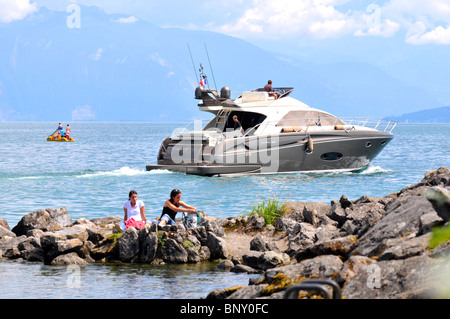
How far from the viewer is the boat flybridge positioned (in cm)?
2612

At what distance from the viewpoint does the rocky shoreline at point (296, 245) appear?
7355mm

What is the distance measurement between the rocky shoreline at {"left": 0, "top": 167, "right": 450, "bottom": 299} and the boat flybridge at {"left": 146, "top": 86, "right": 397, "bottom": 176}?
964 cm

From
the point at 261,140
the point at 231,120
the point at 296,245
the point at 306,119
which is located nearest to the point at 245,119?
the point at 231,120

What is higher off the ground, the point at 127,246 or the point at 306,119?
the point at 306,119

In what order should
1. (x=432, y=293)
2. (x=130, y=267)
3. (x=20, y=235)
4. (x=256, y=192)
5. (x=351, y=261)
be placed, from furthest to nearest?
(x=256, y=192)
(x=20, y=235)
(x=130, y=267)
(x=351, y=261)
(x=432, y=293)

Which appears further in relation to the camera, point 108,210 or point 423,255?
point 108,210

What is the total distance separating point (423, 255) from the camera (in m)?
7.45

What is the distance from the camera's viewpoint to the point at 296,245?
38.5ft

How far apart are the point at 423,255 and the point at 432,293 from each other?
0.97 m

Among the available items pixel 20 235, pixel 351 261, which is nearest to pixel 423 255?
pixel 351 261

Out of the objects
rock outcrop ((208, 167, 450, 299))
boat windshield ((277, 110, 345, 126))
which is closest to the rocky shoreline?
rock outcrop ((208, 167, 450, 299))

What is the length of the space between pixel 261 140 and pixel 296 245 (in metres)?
14.4

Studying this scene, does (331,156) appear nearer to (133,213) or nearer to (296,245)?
(133,213)
